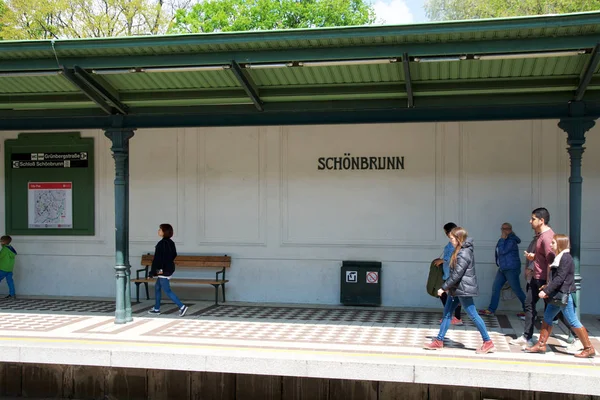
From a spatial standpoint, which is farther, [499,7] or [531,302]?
[499,7]

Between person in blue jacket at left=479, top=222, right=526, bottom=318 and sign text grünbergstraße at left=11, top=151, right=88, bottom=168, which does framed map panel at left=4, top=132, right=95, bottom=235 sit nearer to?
sign text grünbergstraße at left=11, top=151, right=88, bottom=168

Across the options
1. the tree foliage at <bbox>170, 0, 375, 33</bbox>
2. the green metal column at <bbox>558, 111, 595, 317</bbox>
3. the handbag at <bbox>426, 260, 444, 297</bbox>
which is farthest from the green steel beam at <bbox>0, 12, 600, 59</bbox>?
the tree foliage at <bbox>170, 0, 375, 33</bbox>

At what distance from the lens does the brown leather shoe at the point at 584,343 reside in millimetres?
6723

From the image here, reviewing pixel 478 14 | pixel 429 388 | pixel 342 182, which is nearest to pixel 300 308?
pixel 342 182

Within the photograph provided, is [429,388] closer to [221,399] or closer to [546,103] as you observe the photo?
[221,399]

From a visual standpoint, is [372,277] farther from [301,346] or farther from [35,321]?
[35,321]

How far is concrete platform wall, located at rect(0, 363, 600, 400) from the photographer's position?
7.14 meters

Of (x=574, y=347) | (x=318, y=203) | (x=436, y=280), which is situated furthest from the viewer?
(x=318, y=203)

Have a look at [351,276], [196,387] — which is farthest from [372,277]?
[196,387]

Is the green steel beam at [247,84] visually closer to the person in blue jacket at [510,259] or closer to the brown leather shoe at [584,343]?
the person in blue jacket at [510,259]

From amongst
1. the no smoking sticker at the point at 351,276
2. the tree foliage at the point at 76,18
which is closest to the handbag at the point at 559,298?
the no smoking sticker at the point at 351,276

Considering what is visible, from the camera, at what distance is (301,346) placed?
24.0 feet

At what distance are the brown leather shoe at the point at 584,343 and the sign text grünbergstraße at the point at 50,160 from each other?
8.32 meters

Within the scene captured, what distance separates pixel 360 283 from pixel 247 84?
4.02 m
